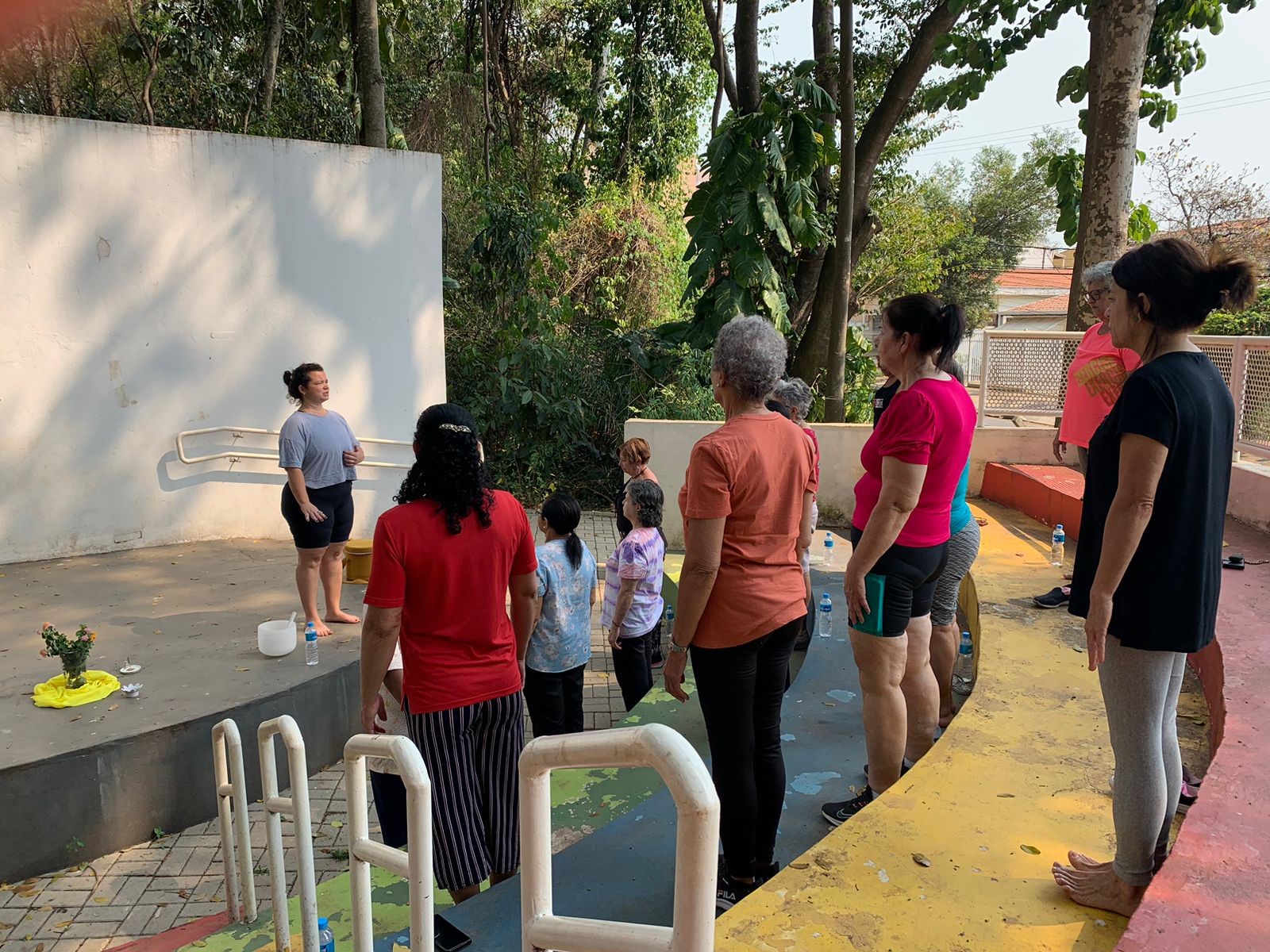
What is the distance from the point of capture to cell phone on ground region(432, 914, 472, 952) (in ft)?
8.28

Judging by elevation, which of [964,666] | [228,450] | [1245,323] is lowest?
[964,666]

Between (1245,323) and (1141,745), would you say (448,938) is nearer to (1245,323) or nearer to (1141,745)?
(1141,745)

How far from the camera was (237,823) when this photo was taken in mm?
3330

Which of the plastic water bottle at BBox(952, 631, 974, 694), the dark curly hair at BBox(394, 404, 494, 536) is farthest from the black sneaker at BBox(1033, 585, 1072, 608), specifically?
the dark curly hair at BBox(394, 404, 494, 536)

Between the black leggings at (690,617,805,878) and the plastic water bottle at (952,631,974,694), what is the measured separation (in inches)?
95.6

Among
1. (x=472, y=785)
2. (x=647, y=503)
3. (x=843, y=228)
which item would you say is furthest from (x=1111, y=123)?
(x=472, y=785)

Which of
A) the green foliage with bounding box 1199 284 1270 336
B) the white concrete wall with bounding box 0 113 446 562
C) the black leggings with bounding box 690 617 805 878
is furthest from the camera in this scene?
the green foliage with bounding box 1199 284 1270 336

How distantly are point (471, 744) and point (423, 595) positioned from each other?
507mm

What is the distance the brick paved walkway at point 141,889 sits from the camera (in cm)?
333

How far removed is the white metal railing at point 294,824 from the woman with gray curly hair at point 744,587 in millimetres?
1118

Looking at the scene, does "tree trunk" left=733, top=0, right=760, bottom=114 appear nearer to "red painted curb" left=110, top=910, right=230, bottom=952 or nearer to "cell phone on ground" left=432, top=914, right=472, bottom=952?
"red painted curb" left=110, top=910, right=230, bottom=952

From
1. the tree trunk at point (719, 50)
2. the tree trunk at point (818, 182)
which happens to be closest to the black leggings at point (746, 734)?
the tree trunk at point (818, 182)

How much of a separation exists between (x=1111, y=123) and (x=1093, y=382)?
14.2 ft

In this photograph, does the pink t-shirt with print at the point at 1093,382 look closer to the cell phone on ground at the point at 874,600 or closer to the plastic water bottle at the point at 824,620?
the cell phone on ground at the point at 874,600
